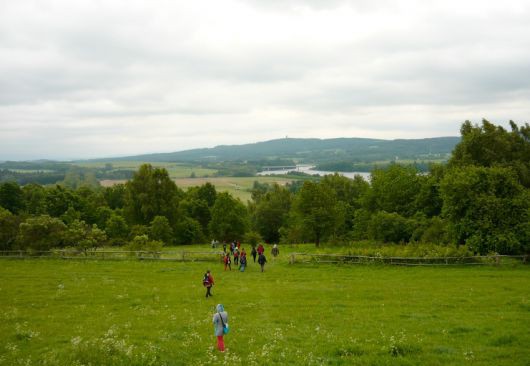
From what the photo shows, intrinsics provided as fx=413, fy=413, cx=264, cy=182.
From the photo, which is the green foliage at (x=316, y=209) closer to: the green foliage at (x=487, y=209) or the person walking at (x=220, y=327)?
the green foliage at (x=487, y=209)

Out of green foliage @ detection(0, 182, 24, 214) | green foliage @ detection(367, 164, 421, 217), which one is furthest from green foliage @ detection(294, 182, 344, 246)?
green foliage @ detection(0, 182, 24, 214)

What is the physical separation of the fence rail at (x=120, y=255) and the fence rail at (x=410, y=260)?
30.2 feet

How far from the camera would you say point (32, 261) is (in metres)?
41.1

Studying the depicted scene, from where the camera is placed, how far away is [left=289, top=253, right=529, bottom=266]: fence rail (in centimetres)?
3406

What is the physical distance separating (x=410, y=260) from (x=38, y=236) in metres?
38.0

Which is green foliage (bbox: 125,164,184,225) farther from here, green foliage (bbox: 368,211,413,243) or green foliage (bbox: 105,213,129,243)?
green foliage (bbox: 368,211,413,243)

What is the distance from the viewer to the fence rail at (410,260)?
112 ft

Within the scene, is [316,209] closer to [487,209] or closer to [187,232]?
[487,209]

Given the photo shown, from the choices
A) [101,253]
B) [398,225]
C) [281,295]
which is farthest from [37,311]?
[398,225]

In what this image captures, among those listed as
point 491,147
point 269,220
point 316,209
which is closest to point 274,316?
point 316,209

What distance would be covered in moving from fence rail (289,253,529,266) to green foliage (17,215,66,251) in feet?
84.6

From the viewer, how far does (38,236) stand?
→ 44375 millimetres

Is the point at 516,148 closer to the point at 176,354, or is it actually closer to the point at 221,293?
the point at 221,293

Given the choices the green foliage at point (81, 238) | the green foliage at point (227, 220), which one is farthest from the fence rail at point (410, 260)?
the green foliage at point (227, 220)
